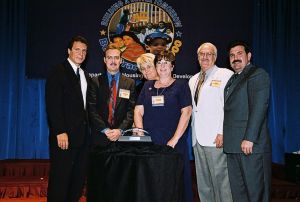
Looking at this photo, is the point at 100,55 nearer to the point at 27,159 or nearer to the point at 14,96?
the point at 14,96

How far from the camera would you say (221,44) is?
20.1 ft

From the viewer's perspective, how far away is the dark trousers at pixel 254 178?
2965 millimetres

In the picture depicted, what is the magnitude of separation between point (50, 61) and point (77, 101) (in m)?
2.70

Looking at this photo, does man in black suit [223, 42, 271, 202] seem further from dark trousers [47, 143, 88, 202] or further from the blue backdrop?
the blue backdrop

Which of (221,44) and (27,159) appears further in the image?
(221,44)

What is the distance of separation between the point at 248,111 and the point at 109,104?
1.27 metres

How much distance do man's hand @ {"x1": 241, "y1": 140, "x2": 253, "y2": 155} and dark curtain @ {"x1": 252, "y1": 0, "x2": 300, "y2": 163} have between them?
3.72 m

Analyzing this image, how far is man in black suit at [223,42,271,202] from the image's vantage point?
9.71ft

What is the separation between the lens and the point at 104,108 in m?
3.35

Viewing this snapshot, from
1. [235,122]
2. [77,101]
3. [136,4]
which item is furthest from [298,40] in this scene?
[77,101]

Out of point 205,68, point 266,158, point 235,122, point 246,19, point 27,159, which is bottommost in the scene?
point 27,159

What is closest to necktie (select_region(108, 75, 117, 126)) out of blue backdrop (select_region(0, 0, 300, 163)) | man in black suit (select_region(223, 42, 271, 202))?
man in black suit (select_region(223, 42, 271, 202))

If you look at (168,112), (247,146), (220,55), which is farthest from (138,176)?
(220,55)

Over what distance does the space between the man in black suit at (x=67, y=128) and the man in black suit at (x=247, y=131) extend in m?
1.33
